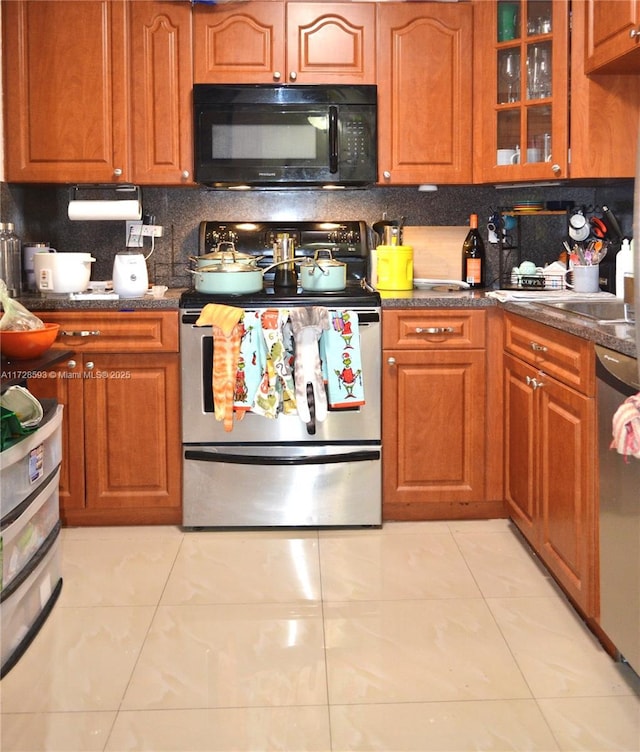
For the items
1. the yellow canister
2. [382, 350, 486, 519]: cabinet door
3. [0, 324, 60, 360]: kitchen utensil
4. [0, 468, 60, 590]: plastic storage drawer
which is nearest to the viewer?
[0, 468, 60, 590]: plastic storage drawer

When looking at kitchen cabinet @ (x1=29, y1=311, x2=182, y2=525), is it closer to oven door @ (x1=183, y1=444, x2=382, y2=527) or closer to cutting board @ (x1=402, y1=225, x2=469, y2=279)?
oven door @ (x1=183, y1=444, x2=382, y2=527)

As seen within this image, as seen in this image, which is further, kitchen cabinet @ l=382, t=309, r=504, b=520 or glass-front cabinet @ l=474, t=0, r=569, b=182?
kitchen cabinet @ l=382, t=309, r=504, b=520

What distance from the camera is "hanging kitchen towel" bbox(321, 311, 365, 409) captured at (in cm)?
316

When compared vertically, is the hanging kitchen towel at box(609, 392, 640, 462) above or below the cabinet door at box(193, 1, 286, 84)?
below

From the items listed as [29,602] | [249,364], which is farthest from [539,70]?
[29,602]

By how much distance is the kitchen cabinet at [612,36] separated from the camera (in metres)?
2.63

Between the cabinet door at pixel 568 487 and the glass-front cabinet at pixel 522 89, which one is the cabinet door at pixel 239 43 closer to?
the glass-front cabinet at pixel 522 89

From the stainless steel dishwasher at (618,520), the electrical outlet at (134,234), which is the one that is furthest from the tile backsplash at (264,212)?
the stainless steel dishwasher at (618,520)

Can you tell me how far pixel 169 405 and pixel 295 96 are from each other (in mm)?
1331

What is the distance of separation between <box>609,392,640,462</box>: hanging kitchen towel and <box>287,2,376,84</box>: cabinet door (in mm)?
2147

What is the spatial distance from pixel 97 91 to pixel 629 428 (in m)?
2.54

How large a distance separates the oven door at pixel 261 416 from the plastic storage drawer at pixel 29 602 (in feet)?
2.49

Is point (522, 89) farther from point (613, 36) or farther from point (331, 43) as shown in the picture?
point (331, 43)

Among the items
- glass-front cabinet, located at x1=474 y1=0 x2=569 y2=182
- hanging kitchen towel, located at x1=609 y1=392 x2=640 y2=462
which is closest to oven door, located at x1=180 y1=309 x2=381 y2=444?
glass-front cabinet, located at x1=474 y1=0 x2=569 y2=182
